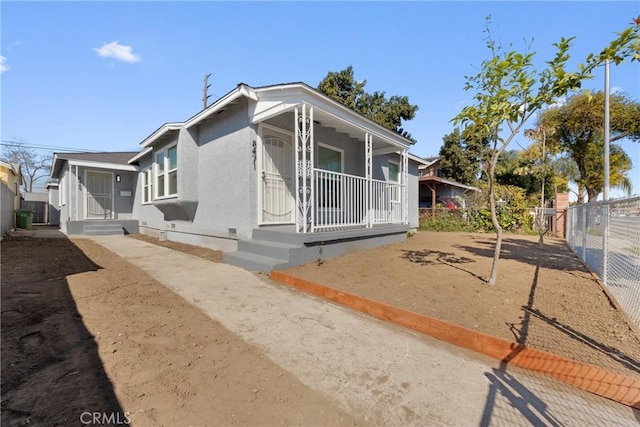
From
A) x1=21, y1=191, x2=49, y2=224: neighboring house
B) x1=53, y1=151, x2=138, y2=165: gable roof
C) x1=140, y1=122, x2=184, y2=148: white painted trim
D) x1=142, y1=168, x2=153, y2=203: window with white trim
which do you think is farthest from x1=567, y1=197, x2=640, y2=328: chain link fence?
x1=21, y1=191, x2=49, y2=224: neighboring house

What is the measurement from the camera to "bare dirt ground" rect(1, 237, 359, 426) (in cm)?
185

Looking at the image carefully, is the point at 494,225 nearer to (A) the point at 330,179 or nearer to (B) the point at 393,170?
(A) the point at 330,179

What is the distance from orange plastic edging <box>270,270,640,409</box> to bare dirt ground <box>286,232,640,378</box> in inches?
5.0

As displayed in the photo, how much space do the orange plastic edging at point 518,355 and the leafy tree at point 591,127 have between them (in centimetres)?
1601

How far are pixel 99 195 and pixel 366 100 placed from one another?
56.1 ft

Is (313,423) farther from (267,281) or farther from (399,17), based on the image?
(399,17)

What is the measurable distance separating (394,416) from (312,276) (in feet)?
10.1

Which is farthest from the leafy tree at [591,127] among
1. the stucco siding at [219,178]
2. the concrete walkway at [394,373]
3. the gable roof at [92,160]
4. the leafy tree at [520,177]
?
the gable roof at [92,160]

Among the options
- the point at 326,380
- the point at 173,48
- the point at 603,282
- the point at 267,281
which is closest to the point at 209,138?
the point at 173,48

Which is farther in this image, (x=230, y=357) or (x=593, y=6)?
(x=593, y=6)

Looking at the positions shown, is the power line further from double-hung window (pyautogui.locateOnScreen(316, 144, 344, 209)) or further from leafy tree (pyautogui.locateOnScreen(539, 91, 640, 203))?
leafy tree (pyautogui.locateOnScreen(539, 91, 640, 203))

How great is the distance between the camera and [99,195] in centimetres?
1353

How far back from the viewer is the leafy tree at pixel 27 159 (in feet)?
109

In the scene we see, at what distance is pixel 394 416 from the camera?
190 centimetres
